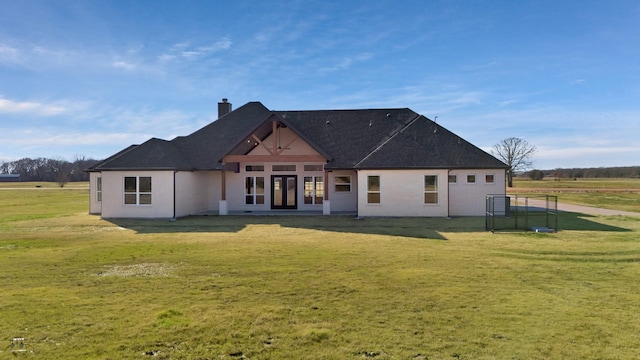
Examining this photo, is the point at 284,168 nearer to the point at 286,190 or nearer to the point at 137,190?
the point at 286,190

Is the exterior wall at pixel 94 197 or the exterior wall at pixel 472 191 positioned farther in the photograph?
the exterior wall at pixel 94 197

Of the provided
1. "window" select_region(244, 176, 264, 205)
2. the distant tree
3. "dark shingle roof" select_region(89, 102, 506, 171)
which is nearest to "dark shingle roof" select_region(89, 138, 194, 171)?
"dark shingle roof" select_region(89, 102, 506, 171)

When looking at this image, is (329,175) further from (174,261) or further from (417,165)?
(174,261)

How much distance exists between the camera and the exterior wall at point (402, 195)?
21484mm

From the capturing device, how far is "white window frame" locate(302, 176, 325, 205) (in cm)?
2528

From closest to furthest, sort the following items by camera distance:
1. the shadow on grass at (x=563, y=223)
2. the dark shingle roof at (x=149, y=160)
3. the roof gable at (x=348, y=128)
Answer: the shadow on grass at (x=563, y=223) → the dark shingle roof at (x=149, y=160) → the roof gable at (x=348, y=128)

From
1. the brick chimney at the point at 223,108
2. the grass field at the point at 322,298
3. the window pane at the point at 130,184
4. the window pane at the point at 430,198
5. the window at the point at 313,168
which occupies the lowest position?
the grass field at the point at 322,298

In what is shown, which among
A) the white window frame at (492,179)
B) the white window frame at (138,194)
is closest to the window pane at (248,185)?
the white window frame at (138,194)

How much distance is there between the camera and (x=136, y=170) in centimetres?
2138

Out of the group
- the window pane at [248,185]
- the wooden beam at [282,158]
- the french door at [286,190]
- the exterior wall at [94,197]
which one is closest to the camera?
the wooden beam at [282,158]

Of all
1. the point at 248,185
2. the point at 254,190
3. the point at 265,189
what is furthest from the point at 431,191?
the point at 248,185

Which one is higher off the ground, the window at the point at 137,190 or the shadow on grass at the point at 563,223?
the window at the point at 137,190

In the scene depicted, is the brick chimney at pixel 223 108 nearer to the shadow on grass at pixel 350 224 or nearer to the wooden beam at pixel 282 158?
the wooden beam at pixel 282 158

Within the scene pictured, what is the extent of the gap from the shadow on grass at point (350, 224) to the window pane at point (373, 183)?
1896 millimetres
